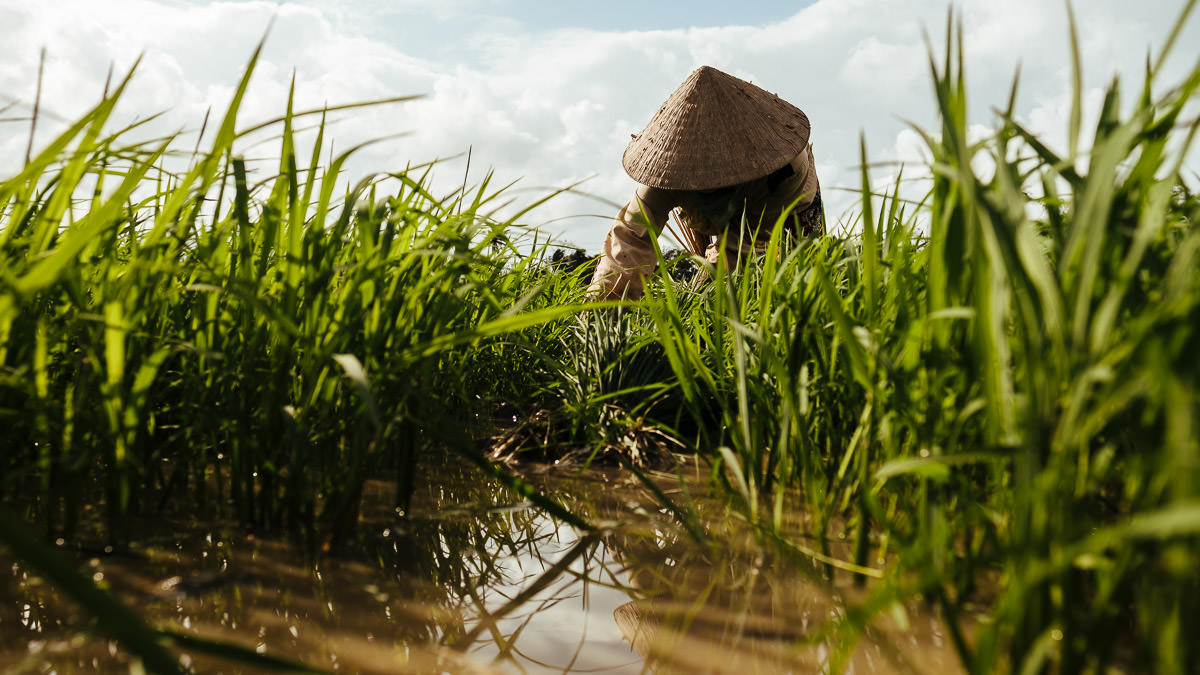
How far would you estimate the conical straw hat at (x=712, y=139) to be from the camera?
3.17m

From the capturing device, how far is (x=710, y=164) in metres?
3.17

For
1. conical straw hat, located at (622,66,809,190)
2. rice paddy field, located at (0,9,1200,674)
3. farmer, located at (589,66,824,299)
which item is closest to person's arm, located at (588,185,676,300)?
farmer, located at (589,66,824,299)

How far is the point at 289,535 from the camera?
2.99 feet

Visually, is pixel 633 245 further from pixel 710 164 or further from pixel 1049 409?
pixel 1049 409

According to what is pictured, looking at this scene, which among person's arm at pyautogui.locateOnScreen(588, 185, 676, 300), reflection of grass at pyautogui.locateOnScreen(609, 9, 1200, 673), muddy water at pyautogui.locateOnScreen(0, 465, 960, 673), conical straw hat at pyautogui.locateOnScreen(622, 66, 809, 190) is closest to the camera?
reflection of grass at pyautogui.locateOnScreen(609, 9, 1200, 673)

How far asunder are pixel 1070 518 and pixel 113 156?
1.13 m

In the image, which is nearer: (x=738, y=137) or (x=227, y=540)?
(x=227, y=540)

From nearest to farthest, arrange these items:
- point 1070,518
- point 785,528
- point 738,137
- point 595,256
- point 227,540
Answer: point 1070,518, point 227,540, point 785,528, point 595,256, point 738,137

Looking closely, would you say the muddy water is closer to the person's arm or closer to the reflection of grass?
the reflection of grass

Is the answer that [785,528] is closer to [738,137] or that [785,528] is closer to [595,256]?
[595,256]

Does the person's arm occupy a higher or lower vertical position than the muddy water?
higher

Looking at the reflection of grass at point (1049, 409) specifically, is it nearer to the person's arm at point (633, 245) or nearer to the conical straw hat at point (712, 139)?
the person's arm at point (633, 245)

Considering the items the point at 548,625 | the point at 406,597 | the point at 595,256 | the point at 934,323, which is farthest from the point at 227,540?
the point at 595,256

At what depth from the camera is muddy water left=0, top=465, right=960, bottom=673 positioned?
0.67 meters
